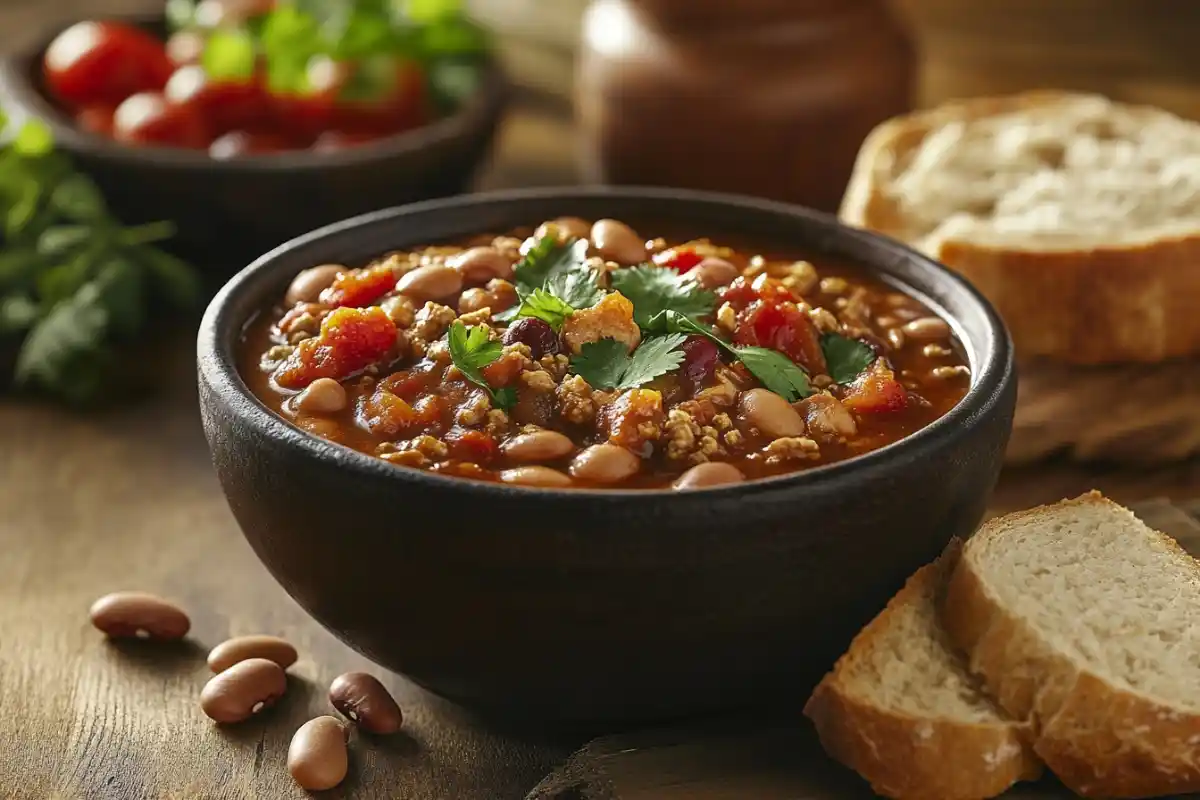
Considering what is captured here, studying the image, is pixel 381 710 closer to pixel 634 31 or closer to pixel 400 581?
pixel 400 581

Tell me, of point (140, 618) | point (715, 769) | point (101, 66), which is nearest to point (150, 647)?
point (140, 618)

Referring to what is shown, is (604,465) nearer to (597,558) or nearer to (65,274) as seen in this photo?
(597,558)


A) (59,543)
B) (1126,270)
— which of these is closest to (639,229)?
(1126,270)

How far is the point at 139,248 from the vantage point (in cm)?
461

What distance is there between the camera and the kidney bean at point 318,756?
109 inches

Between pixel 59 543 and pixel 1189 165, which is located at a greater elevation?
pixel 1189 165

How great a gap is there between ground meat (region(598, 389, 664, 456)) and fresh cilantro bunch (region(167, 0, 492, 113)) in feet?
9.13

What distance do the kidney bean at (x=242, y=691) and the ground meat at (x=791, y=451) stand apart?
1.06 meters

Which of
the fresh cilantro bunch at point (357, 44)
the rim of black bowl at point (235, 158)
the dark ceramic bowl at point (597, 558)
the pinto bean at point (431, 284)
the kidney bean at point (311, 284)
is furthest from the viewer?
the fresh cilantro bunch at point (357, 44)

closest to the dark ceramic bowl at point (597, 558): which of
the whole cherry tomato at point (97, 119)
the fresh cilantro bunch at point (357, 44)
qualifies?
the whole cherry tomato at point (97, 119)

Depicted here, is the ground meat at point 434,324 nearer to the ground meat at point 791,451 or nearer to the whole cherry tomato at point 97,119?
the ground meat at point 791,451

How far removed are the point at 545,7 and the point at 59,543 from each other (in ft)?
15.0

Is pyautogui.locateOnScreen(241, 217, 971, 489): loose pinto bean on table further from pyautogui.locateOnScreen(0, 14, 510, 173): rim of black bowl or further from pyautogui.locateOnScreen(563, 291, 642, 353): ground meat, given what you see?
pyautogui.locateOnScreen(0, 14, 510, 173): rim of black bowl

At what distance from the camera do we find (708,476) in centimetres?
256
